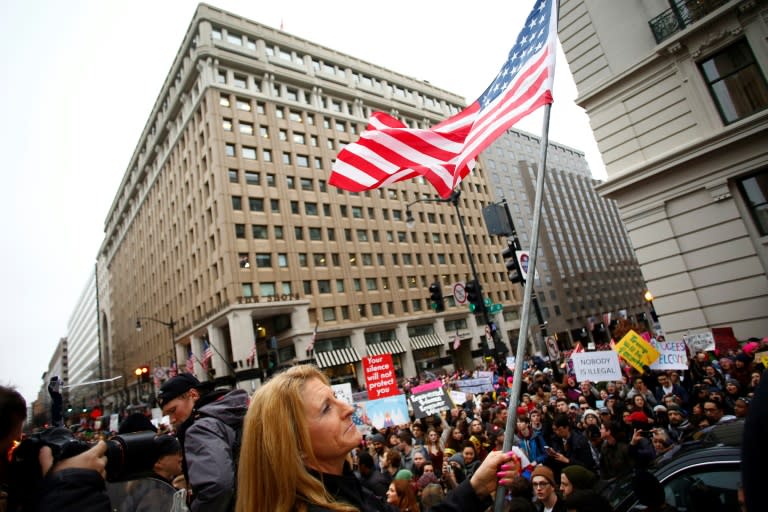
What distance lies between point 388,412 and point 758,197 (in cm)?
1122

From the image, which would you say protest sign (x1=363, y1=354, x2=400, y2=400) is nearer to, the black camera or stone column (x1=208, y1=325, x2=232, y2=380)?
the black camera

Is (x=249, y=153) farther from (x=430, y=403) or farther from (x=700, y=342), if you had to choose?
(x=700, y=342)

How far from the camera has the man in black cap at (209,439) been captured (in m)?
3.17

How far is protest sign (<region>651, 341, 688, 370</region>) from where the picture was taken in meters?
9.54

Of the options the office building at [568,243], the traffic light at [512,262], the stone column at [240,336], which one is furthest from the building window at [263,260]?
the office building at [568,243]

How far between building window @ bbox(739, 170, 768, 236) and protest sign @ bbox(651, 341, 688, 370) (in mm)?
4083

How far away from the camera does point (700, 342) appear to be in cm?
1105

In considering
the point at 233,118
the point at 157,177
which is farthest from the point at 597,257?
the point at 157,177

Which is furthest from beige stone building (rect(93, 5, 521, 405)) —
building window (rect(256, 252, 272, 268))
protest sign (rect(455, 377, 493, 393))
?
protest sign (rect(455, 377, 493, 393))

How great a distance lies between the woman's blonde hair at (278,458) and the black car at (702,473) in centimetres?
345

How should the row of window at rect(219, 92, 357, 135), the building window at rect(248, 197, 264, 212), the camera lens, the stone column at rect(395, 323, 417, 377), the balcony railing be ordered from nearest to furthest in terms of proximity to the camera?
the camera lens
the balcony railing
the building window at rect(248, 197, 264, 212)
the row of window at rect(219, 92, 357, 135)
the stone column at rect(395, 323, 417, 377)

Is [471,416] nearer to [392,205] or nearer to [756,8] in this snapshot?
[756,8]

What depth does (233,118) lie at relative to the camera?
41.3 m

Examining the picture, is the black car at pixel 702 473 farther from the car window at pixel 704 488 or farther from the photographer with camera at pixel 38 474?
the photographer with camera at pixel 38 474
